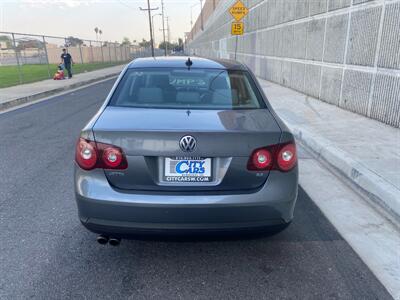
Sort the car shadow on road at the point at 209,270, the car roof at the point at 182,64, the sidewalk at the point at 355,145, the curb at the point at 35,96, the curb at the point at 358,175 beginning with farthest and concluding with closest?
the curb at the point at 35,96 < the sidewalk at the point at 355,145 < the curb at the point at 358,175 < the car roof at the point at 182,64 < the car shadow on road at the point at 209,270

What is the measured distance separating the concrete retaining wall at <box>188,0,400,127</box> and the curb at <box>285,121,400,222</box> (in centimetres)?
181

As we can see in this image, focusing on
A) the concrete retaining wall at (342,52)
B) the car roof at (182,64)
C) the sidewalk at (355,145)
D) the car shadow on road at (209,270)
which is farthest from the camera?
the concrete retaining wall at (342,52)

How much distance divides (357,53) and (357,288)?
21.7ft

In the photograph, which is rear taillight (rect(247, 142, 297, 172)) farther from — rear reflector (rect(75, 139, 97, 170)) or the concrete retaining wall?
the concrete retaining wall

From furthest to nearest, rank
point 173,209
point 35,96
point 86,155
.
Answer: point 35,96 → point 86,155 → point 173,209

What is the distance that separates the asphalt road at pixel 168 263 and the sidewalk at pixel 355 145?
81 centimetres

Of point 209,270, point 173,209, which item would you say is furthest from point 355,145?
point 173,209

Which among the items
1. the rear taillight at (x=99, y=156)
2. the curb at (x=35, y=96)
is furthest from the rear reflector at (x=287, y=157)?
the curb at (x=35, y=96)

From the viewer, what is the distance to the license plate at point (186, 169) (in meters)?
2.43

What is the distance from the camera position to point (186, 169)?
95.7 inches

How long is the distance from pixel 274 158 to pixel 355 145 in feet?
11.9

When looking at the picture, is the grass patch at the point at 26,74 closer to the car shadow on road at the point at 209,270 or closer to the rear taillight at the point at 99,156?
the car shadow on road at the point at 209,270

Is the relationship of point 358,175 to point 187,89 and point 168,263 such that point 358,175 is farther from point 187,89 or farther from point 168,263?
point 168,263

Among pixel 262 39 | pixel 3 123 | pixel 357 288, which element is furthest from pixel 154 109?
pixel 262 39
